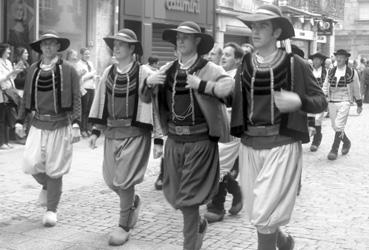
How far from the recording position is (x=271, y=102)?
4.51 meters

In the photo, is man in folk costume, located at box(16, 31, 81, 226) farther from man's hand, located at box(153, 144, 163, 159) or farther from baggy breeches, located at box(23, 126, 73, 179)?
man's hand, located at box(153, 144, 163, 159)

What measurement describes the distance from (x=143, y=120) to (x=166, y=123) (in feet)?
1.01

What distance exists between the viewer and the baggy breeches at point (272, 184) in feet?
14.5

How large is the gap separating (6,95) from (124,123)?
5.99m

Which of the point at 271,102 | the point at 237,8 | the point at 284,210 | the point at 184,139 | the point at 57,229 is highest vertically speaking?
the point at 237,8

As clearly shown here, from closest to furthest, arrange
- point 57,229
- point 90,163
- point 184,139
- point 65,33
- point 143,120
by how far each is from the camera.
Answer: point 184,139
point 143,120
point 57,229
point 90,163
point 65,33

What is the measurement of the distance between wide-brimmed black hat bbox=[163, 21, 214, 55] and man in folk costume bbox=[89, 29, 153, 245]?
0.42 m

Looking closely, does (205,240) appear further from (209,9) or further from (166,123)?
(209,9)

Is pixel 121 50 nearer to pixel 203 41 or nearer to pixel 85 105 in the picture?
pixel 203 41

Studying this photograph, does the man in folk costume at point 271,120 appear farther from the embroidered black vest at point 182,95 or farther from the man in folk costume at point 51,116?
the man in folk costume at point 51,116

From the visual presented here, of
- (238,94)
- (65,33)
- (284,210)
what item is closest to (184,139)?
(238,94)

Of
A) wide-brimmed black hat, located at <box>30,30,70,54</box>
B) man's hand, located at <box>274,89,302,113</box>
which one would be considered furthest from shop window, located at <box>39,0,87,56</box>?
man's hand, located at <box>274,89,302,113</box>

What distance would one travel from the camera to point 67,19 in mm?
14344

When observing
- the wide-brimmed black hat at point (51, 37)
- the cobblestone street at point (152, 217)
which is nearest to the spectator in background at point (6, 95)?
the cobblestone street at point (152, 217)
